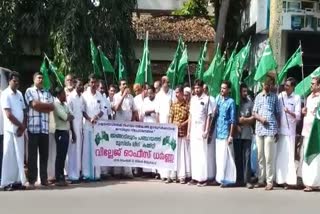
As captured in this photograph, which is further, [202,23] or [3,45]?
[202,23]

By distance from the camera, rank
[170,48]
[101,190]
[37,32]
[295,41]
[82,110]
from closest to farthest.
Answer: [101,190]
[82,110]
[295,41]
[37,32]
[170,48]

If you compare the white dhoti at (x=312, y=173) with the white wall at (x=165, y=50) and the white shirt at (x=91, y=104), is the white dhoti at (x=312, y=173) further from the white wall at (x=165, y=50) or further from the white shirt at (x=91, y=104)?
the white wall at (x=165, y=50)

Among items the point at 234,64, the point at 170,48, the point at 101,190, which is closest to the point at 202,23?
the point at 170,48

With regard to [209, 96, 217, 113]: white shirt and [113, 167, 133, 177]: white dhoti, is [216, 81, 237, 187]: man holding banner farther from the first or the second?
[113, 167, 133, 177]: white dhoti

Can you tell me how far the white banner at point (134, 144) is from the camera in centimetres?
1262

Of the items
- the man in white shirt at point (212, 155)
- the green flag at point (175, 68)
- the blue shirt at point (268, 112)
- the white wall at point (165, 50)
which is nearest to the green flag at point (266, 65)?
the blue shirt at point (268, 112)

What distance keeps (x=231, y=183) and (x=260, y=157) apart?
71 cm

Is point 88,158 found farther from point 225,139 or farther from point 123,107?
point 225,139

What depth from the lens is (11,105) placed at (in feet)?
36.7

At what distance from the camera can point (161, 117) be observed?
13.1 meters

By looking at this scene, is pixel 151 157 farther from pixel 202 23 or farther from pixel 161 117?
pixel 202 23

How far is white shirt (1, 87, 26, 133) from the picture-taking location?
36.5ft

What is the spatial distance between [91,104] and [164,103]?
4.85ft

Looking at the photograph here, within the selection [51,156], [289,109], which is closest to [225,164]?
[289,109]
